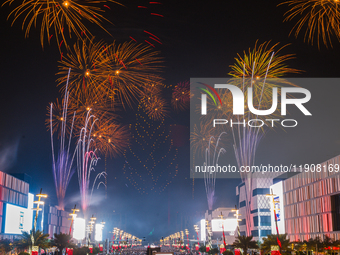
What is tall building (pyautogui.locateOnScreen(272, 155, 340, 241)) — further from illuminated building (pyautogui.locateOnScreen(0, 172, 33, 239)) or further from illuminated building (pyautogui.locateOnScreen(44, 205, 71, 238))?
illuminated building (pyautogui.locateOnScreen(44, 205, 71, 238))

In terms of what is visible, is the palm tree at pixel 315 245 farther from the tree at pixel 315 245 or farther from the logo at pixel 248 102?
the logo at pixel 248 102

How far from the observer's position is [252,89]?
40.1 meters

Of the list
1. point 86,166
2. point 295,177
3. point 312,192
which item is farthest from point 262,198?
point 86,166

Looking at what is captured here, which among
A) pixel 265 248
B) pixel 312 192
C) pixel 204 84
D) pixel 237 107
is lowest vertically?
pixel 265 248

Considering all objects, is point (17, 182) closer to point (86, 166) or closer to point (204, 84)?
point (86, 166)

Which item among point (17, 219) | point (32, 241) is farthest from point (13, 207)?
point (32, 241)

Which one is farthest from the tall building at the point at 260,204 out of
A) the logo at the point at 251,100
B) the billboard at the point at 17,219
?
the logo at the point at 251,100

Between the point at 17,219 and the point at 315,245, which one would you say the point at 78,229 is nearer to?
the point at 17,219

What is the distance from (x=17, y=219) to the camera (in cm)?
6875

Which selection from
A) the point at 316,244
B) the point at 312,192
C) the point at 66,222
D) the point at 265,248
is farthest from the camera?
the point at 66,222

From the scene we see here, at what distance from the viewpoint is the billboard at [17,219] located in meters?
63.9

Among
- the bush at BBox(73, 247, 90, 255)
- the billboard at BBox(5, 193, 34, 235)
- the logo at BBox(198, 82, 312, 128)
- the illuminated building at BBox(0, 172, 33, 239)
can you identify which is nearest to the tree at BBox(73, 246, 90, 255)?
the bush at BBox(73, 247, 90, 255)

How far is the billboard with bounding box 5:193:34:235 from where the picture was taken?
6391 cm

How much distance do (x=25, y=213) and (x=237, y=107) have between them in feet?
175
